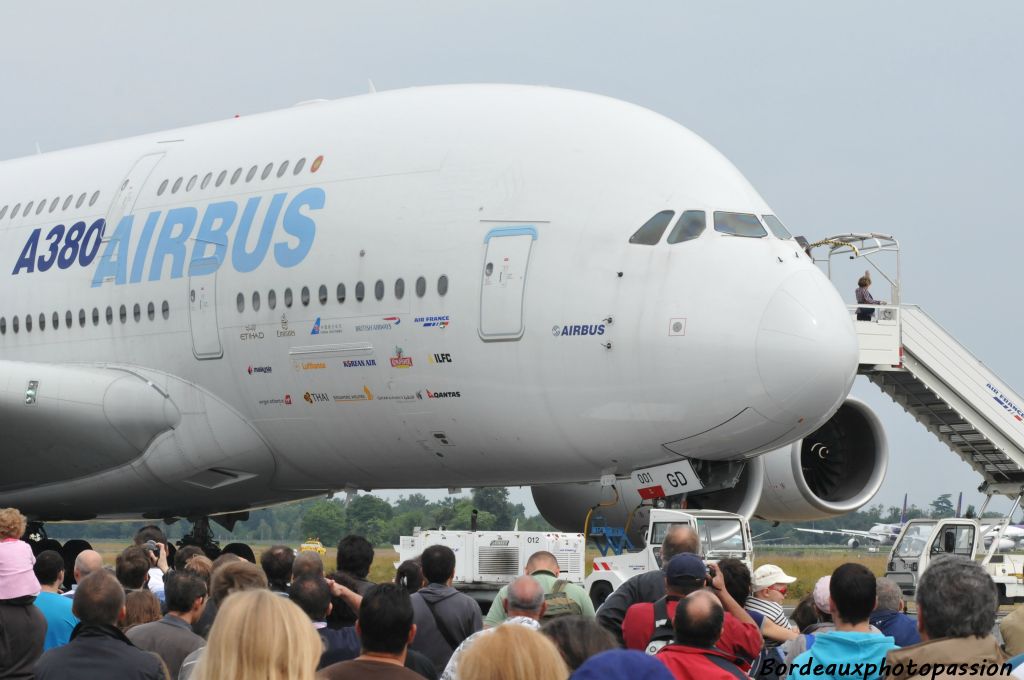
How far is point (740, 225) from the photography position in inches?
488

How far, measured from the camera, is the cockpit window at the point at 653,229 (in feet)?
40.0

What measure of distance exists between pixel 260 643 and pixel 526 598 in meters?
2.24

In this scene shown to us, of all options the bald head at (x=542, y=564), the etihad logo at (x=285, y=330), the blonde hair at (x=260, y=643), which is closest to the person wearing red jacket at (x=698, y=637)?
the blonde hair at (x=260, y=643)

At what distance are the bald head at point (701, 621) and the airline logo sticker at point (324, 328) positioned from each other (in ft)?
27.9

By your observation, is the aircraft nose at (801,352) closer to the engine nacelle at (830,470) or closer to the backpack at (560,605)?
the engine nacelle at (830,470)

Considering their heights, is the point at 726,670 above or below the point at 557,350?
below

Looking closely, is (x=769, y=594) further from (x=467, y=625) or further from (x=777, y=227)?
(x=777, y=227)

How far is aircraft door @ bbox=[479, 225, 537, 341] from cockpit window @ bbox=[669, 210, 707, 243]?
1.18m

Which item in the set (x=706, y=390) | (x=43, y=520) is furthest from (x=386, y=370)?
(x=43, y=520)

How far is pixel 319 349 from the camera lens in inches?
538

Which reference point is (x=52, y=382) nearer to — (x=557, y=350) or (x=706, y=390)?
(x=557, y=350)

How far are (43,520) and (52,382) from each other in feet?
11.4

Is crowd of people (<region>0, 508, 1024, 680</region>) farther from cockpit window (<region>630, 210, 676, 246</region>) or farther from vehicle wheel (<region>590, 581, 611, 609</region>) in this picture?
cockpit window (<region>630, 210, 676, 246</region>)

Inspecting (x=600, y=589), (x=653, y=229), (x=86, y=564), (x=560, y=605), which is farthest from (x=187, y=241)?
(x=560, y=605)
